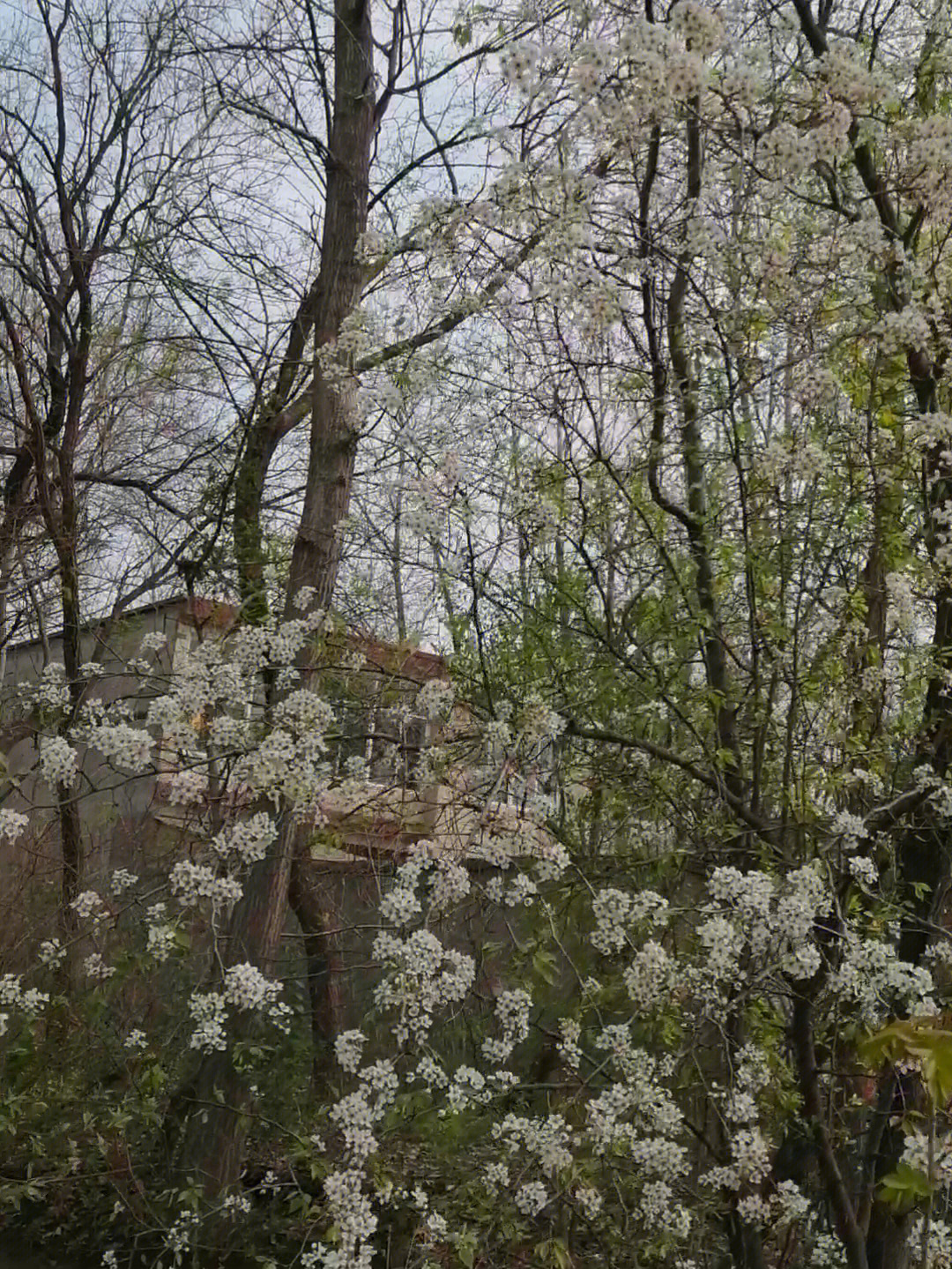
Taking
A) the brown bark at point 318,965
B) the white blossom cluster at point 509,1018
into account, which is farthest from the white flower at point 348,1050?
the brown bark at point 318,965

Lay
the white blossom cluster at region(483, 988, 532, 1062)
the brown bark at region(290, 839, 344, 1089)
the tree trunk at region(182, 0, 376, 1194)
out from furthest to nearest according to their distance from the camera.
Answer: the brown bark at region(290, 839, 344, 1089) < the tree trunk at region(182, 0, 376, 1194) < the white blossom cluster at region(483, 988, 532, 1062)

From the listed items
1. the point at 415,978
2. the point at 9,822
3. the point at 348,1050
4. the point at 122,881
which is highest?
the point at 9,822

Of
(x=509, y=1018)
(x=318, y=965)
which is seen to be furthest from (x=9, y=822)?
(x=318, y=965)

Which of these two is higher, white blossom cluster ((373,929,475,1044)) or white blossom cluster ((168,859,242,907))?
white blossom cluster ((168,859,242,907))

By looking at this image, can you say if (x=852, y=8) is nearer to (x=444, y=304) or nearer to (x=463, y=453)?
(x=444, y=304)

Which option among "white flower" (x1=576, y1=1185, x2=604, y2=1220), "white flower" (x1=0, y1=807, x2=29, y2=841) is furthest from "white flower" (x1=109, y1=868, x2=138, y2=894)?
"white flower" (x1=576, y1=1185, x2=604, y2=1220)

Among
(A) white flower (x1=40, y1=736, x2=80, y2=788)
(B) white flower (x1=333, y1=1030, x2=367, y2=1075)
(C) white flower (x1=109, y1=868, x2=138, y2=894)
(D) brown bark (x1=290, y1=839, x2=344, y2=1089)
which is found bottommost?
(D) brown bark (x1=290, y1=839, x2=344, y2=1089)

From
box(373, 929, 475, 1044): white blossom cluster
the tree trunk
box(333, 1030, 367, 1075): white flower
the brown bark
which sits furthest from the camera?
the brown bark

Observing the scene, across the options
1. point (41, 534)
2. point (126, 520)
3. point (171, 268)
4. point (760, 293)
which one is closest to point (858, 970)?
point (760, 293)

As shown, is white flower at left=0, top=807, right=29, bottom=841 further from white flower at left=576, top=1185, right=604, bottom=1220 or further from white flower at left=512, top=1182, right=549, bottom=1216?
white flower at left=576, top=1185, right=604, bottom=1220

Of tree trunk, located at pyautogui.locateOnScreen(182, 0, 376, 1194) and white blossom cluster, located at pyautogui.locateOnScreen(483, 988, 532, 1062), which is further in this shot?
tree trunk, located at pyautogui.locateOnScreen(182, 0, 376, 1194)

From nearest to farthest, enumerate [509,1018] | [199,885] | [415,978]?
[415,978]
[199,885]
[509,1018]

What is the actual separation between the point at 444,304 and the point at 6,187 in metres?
5.49

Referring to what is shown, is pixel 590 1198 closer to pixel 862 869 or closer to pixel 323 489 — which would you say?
pixel 862 869
